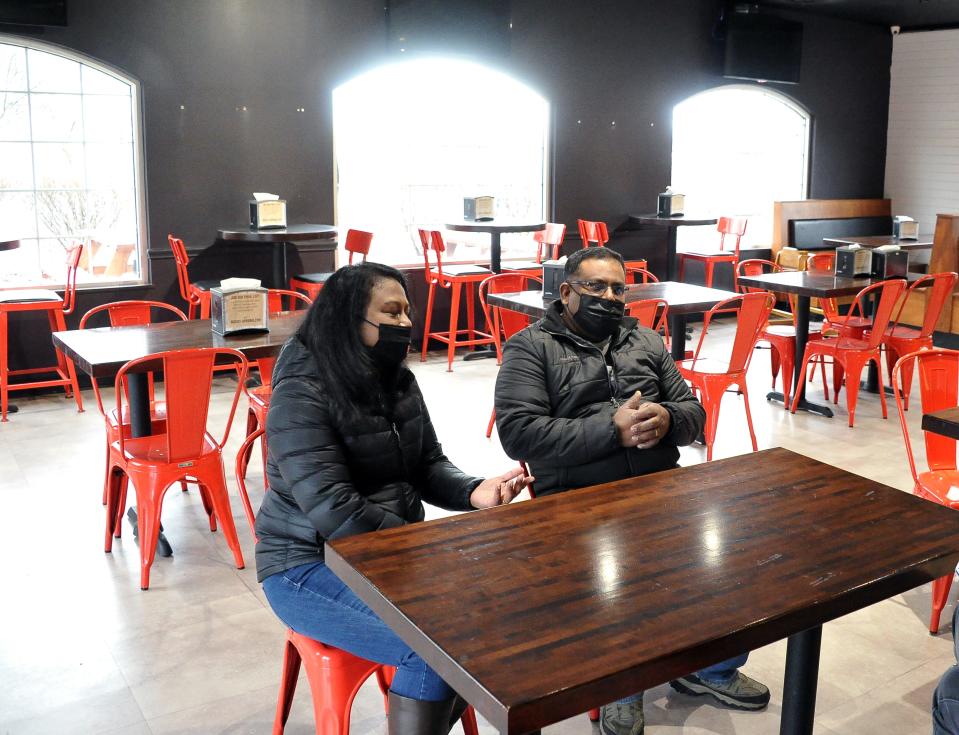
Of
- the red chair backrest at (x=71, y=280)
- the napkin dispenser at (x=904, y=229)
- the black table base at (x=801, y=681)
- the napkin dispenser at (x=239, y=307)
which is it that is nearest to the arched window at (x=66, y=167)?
the red chair backrest at (x=71, y=280)

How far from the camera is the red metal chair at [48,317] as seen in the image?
18.7ft

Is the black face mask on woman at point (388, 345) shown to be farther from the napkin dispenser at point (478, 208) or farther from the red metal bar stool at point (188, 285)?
the napkin dispenser at point (478, 208)

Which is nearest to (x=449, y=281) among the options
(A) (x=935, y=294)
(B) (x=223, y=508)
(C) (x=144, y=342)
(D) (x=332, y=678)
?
(A) (x=935, y=294)

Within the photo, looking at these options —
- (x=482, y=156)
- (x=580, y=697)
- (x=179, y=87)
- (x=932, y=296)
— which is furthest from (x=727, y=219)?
(x=580, y=697)

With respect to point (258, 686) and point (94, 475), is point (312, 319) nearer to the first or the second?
point (258, 686)

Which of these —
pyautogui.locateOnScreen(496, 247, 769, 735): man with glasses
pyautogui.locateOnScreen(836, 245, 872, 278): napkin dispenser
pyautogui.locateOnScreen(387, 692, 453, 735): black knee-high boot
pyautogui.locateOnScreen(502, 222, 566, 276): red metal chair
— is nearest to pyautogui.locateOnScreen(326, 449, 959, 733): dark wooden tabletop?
pyautogui.locateOnScreen(387, 692, 453, 735): black knee-high boot

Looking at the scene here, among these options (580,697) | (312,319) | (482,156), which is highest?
(482,156)

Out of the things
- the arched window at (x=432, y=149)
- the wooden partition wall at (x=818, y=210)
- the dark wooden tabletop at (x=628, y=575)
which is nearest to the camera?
the dark wooden tabletop at (x=628, y=575)

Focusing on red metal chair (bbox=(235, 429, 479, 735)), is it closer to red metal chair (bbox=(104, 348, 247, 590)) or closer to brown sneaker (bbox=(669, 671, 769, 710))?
brown sneaker (bbox=(669, 671, 769, 710))

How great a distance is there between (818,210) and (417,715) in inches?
362

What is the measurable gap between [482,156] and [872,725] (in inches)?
255

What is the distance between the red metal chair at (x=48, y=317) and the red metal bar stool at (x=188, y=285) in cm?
66

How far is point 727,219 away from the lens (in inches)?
356

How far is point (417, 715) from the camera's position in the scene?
1916 millimetres
